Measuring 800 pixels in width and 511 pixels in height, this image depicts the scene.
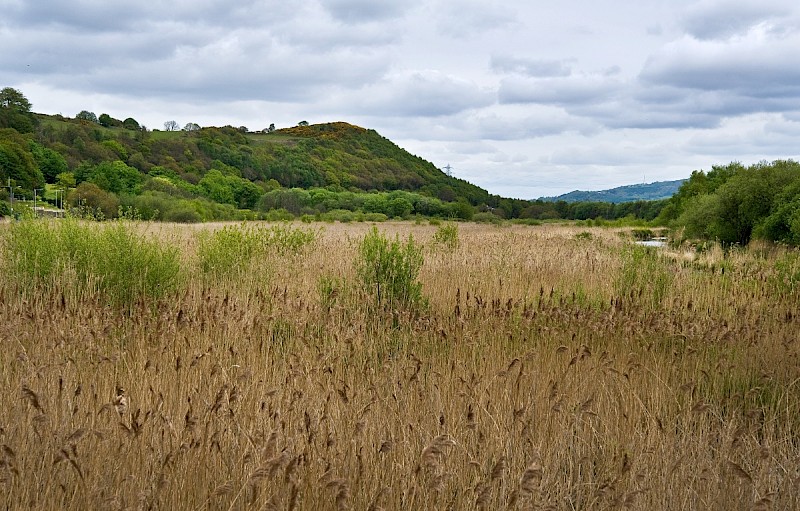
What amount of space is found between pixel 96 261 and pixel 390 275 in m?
4.01

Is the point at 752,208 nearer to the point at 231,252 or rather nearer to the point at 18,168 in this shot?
the point at 231,252

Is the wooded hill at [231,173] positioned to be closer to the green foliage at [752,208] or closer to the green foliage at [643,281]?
the green foliage at [752,208]

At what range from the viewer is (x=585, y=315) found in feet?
23.5

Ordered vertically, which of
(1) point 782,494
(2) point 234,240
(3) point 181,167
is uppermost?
(3) point 181,167

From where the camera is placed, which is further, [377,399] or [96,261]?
[96,261]

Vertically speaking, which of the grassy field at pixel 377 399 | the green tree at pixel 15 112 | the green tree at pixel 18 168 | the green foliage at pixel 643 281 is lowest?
the grassy field at pixel 377 399

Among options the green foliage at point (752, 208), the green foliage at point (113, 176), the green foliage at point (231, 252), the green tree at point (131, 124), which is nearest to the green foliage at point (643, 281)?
the green foliage at point (231, 252)

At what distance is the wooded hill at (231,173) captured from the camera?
2279 inches

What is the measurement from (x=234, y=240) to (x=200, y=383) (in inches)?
301

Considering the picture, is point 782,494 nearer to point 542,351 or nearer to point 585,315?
point 542,351

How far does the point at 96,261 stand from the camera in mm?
9117

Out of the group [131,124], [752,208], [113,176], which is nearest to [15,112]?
[113,176]

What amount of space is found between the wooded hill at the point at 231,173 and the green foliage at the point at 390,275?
31529 millimetres

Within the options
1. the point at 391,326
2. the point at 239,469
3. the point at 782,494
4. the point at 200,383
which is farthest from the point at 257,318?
the point at 782,494
